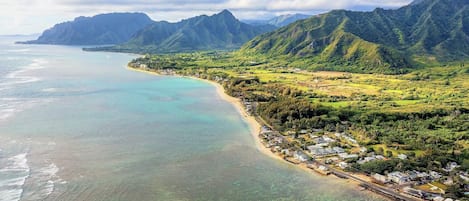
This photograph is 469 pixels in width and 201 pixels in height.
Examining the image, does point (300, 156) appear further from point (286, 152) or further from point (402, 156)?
point (402, 156)

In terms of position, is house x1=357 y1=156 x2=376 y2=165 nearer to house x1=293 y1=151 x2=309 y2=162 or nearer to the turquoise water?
the turquoise water

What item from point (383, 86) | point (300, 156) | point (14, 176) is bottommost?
point (14, 176)

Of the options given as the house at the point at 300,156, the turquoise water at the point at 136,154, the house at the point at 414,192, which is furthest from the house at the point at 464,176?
the house at the point at 300,156

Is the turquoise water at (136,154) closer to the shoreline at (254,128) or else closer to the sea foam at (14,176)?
the sea foam at (14,176)

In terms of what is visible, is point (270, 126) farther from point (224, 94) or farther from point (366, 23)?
point (366, 23)

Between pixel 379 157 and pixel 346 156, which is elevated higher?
pixel 379 157

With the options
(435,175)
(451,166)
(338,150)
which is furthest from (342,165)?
(451,166)

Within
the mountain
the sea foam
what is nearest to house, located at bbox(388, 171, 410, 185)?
the sea foam
